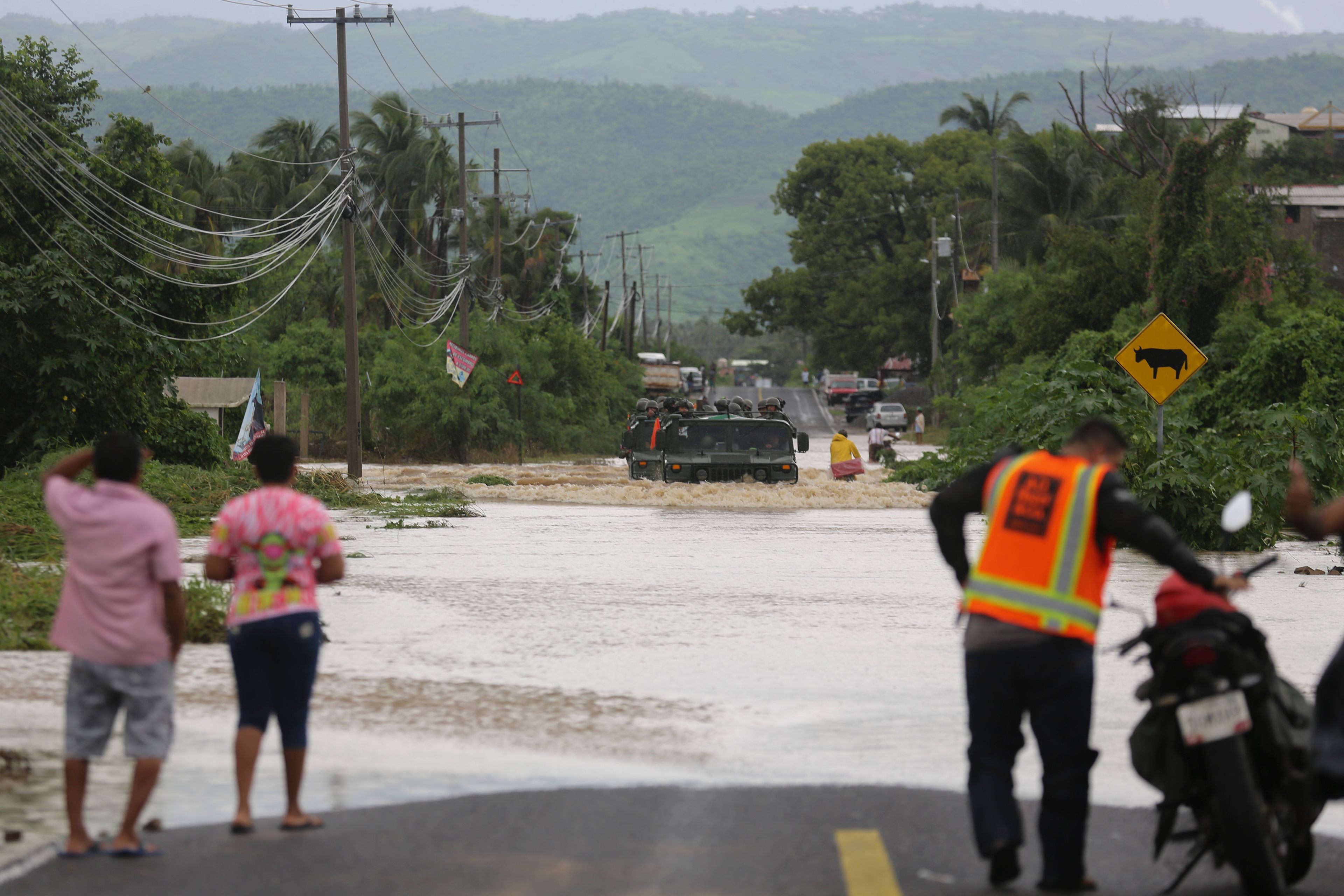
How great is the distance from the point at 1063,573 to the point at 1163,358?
1496cm

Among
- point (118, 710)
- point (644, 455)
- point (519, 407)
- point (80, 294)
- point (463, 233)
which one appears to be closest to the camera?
point (118, 710)

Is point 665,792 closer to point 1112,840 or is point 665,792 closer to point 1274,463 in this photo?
point 1112,840

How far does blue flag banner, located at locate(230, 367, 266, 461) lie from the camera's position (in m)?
24.1

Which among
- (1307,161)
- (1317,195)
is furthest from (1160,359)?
(1307,161)

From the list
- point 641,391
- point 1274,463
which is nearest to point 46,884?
point 1274,463

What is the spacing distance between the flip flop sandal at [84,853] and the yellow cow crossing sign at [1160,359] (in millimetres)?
15926

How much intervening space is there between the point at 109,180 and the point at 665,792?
82.4 feet

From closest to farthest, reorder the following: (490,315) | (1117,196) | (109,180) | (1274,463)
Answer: (1274,463) < (109,180) < (490,315) < (1117,196)

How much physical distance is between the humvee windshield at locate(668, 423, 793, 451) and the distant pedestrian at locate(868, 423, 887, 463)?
15.1 meters

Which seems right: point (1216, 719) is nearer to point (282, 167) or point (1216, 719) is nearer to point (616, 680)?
point (616, 680)

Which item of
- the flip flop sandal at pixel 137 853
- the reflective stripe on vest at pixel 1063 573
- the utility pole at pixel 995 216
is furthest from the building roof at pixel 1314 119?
the flip flop sandal at pixel 137 853

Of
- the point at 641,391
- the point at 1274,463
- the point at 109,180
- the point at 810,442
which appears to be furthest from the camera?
the point at 641,391

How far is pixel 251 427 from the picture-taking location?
79.7 feet

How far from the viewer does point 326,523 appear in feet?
20.8
